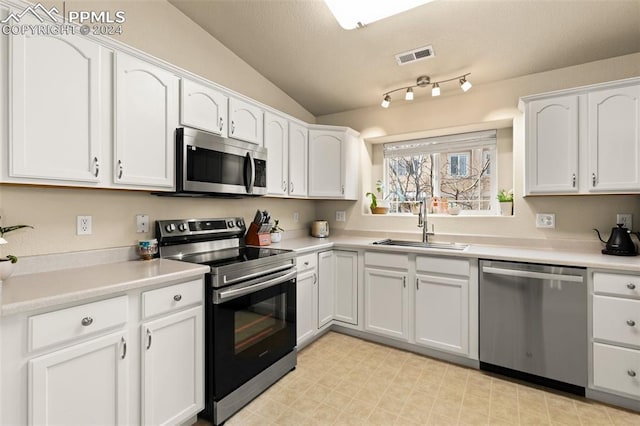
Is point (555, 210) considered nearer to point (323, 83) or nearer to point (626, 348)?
point (626, 348)

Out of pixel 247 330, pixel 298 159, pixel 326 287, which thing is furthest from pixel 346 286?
pixel 298 159

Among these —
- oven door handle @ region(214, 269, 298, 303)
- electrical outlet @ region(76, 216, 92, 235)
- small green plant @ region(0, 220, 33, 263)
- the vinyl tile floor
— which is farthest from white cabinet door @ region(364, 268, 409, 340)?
small green plant @ region(0, 220, 33, 263)

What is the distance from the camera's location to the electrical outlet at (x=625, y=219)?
2.36 meters

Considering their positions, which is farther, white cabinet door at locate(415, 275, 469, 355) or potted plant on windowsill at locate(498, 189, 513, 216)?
potted plant on windowsill at locate(498, 189, 513, 216)

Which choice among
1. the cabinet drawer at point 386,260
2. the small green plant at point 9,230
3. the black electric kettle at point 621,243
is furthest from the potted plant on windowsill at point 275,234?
the black electric kettle at point 621,243

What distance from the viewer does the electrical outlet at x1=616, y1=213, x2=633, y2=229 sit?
7.75ft

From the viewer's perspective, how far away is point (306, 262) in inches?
107

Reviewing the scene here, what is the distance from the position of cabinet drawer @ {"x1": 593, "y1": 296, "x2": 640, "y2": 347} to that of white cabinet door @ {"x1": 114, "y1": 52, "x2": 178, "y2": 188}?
2920 mm

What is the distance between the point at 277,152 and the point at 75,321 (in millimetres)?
2021

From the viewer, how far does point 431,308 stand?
260 cm

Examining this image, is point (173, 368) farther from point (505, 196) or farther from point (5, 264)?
point (505, 196)

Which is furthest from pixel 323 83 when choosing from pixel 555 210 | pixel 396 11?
pixel 555 210

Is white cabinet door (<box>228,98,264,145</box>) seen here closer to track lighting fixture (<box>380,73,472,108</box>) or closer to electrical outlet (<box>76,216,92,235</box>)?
electrical outlet (<box>76,216,92,235</box>)

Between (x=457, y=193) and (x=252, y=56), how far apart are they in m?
2.54
